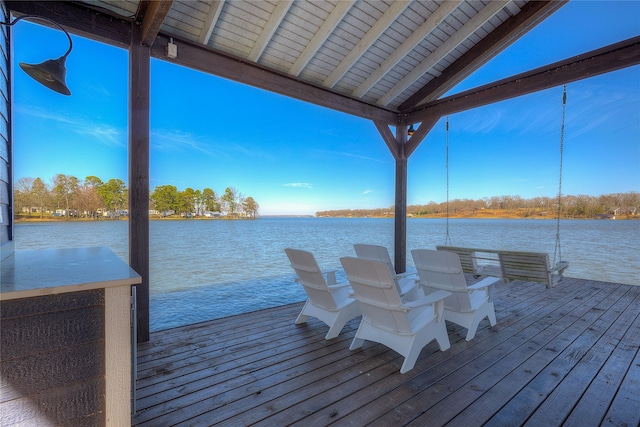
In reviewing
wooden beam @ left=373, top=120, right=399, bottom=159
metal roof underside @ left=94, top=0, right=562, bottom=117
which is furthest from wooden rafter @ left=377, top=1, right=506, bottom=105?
wooden beam @ left=373, top=120, right=399, bottom=159

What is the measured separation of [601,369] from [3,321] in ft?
11.7

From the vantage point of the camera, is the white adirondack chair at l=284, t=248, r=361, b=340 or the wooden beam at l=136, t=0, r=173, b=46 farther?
the white adirondack chair at l=284, t=248, r=361, b=340

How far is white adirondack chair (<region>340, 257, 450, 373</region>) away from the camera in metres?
2.27

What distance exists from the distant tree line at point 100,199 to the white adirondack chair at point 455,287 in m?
2.77

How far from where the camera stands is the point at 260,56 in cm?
345

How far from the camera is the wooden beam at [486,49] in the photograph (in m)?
3.19

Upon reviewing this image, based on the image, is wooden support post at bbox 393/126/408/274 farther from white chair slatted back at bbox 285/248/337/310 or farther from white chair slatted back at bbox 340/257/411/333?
white chair slatted back at bbox 340/257/411/333

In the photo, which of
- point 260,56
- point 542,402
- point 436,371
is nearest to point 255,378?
point 436,371

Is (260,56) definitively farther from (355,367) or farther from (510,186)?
(510,186)

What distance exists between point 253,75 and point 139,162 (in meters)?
1.58

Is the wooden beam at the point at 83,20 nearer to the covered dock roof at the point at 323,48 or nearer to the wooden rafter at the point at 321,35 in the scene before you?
the covered dock roof at the point at 323,48

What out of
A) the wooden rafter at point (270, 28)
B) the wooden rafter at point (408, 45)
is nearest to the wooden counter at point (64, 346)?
the wooden rafter at point (270, 28)

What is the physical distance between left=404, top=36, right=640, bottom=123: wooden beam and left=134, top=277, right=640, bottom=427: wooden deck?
275 centimetres

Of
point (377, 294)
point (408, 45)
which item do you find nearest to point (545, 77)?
point (408, 45)
